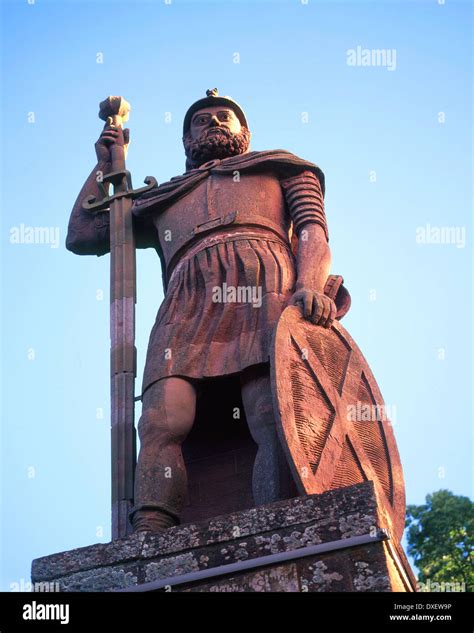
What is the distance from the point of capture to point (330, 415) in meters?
9.48

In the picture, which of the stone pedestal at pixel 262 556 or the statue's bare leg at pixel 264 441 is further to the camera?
the statue's bare leg at pixel 264 441

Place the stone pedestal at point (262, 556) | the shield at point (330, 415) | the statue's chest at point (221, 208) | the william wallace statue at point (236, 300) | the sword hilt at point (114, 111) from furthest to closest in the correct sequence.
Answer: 1. the sword hilt at point (114, 111)
2. the statue's chest at point (221, 208)
3. the william wallace statue at point (236, 300)
4. the shield at point (330, 415)
5. the stone pedestal at point (262, 556)

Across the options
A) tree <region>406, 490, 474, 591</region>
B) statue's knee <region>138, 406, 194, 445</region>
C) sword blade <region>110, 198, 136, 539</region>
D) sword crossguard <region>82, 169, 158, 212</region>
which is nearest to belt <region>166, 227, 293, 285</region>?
sword blade <region>110, 198, 136, 539</region>

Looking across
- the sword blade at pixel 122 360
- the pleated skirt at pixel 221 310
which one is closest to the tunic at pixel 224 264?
the pleated skirt at pixel 221 310

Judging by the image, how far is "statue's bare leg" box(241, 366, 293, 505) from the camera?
9344 mm

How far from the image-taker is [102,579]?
859cm

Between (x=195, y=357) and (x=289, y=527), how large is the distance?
87.6 inches

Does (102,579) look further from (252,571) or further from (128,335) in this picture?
(128,335)

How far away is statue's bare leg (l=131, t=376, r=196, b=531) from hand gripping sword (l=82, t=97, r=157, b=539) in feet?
1.31

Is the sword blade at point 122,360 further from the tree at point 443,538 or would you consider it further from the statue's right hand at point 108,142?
the tree at point 443,538

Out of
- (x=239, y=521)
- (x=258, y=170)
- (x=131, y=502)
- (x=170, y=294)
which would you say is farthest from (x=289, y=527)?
(x=258, y=170)

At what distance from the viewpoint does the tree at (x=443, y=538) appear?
1766 centimetres

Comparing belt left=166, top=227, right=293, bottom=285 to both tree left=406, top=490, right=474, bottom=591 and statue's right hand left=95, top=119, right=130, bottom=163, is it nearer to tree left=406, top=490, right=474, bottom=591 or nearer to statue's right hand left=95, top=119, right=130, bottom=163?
statue's right hand left=95, top=119, right=130, bottom=163

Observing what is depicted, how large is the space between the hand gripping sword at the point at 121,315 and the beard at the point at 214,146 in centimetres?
46
